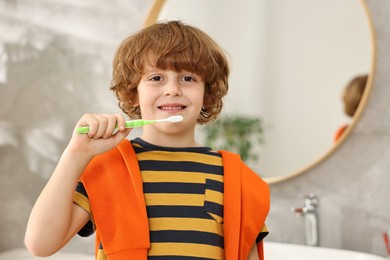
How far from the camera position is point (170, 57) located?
1104 millimetres

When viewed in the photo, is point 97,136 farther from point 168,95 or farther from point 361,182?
point 361,182

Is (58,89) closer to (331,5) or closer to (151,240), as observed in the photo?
(331,5)

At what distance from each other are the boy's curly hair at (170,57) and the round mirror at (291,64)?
0.67 meters

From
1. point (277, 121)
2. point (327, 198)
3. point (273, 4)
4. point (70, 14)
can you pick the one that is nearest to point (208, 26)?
point (273, 4)

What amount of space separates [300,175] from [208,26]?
0.54 metres

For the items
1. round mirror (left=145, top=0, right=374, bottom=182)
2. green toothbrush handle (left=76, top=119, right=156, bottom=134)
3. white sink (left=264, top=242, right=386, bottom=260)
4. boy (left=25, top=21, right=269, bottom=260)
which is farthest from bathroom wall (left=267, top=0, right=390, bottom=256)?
green toothbrush handle (left=76, top=119, right=156, bottom=134)

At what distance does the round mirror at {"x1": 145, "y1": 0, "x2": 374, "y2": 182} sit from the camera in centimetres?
180

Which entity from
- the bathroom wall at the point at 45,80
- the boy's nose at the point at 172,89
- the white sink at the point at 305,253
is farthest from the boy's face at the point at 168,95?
the bathroom wall at the point at 45,80

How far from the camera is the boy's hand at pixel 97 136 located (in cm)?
101

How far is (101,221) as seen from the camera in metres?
1.06

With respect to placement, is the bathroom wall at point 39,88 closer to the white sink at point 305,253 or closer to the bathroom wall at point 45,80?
the bathroom wall at point 45,80

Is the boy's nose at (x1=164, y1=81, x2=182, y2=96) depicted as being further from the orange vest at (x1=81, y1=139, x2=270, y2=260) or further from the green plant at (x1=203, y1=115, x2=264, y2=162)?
the green plant at (x1=203, y1=115, x2=264, y2=162)

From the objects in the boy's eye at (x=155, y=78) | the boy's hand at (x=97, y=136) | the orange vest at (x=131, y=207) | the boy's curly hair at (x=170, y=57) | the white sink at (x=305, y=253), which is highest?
the boy's curly hair at (x=170, y=57)

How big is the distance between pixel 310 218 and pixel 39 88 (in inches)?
40.5
